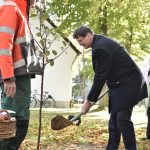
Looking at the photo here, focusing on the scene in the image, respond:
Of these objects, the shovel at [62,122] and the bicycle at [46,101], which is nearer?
the shovel at [62,122]

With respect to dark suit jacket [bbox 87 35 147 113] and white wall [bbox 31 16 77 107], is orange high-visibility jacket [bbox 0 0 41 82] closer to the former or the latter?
dark suit jacket [bbox 87 35 147 113]

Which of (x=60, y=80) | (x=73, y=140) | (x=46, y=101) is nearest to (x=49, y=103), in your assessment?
(x=46, y=101)

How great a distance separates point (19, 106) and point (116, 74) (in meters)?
1.98

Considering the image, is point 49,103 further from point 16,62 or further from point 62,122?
point 16,62

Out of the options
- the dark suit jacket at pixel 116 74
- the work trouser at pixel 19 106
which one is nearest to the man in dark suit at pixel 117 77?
the dark suit jacket at pixel 116 74

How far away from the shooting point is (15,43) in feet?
16.9

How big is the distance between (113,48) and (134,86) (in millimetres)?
586

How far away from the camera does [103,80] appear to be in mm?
6617

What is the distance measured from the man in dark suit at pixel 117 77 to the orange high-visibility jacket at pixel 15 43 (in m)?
1.39

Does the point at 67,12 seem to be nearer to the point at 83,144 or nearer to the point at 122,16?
the point at 122,16

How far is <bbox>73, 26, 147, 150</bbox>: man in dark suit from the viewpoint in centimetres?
657

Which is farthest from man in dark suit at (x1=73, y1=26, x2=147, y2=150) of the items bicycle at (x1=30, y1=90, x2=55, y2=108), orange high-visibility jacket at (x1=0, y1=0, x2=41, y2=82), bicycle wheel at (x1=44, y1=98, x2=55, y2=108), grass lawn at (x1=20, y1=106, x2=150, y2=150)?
bicycle wheel at (x1=44, y1=98, x2=55, y2=108)

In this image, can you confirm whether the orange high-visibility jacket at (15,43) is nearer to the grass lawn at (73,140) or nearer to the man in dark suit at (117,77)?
the man in dark suit at (117,77)

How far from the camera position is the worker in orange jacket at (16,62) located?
492cm
